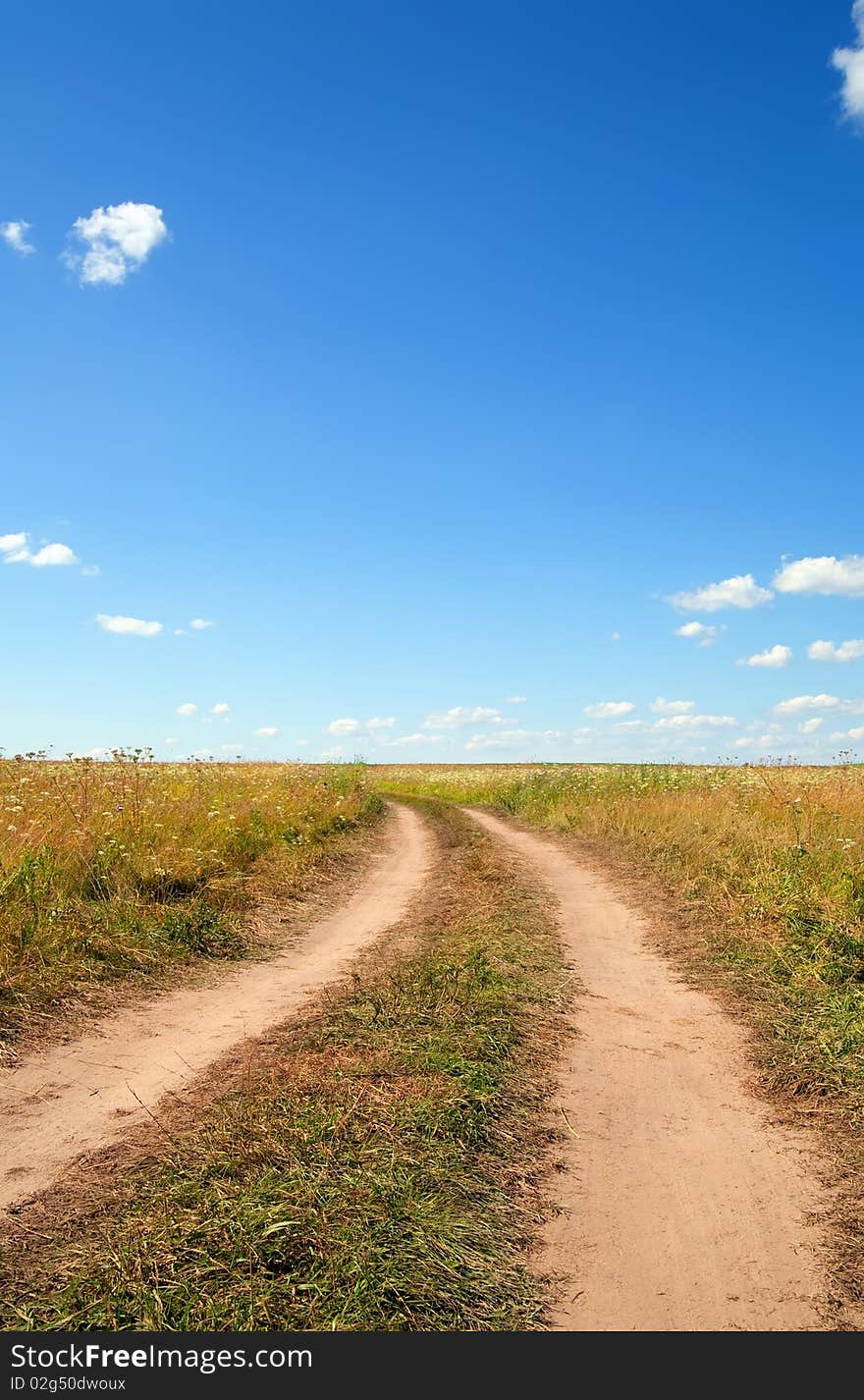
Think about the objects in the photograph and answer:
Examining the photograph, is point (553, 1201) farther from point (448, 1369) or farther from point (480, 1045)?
point (480, 1045)

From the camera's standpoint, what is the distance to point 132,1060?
21.6ft

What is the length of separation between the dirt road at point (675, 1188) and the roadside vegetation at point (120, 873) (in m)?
4.80

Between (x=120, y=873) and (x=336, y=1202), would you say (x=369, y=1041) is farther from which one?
(x=120, y=873)

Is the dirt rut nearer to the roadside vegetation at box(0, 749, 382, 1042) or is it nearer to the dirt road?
the roadside vegetation at box(0, 749, 382, 1042)

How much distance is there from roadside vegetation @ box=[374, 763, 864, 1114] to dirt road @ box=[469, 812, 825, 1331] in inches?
23.6

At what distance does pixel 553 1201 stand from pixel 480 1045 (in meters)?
1.92

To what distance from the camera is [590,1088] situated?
20.0ft

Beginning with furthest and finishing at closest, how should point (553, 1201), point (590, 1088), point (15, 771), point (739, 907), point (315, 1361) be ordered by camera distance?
point (15, 771), point (739, 907), point (590, 1088), point (553, 1201), point (315, 1361)

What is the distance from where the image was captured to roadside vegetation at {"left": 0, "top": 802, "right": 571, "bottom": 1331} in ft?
11.3

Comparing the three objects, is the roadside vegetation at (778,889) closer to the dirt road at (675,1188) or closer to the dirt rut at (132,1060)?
the dirt road at (675,1188)

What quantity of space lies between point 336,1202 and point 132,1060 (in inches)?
123

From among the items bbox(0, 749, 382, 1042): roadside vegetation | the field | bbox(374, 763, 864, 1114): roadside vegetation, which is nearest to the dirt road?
the field

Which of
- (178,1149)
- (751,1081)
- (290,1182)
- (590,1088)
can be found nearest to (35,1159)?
(178,1149)

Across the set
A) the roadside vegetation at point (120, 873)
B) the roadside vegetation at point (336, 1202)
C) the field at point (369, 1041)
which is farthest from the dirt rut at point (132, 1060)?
the roadside vegetation at point (120, 873)
